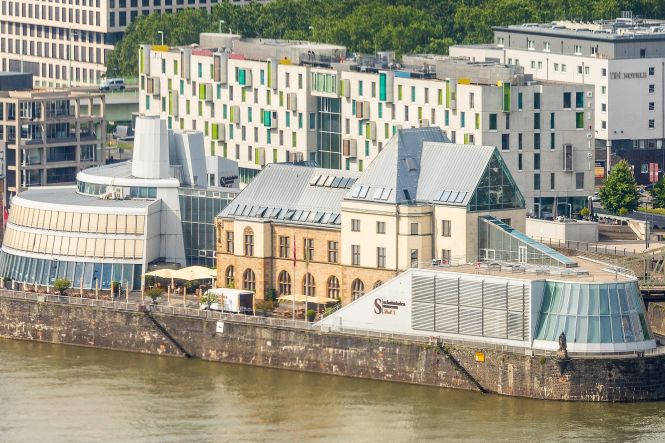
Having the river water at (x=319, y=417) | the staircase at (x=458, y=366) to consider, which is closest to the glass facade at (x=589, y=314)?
the river water at (x=319, y=417)

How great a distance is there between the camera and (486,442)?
609 ft

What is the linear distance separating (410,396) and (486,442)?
13.0 metres

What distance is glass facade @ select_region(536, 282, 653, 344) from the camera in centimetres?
19562

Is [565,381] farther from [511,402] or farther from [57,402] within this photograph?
[57,402]

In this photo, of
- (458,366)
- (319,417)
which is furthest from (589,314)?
(319,417)

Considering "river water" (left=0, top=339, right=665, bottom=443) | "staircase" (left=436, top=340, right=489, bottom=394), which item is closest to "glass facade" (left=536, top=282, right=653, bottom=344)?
"river water" (left=0, top=339, right=665, bottom=443)

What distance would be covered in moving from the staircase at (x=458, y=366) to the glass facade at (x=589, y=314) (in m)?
5.06

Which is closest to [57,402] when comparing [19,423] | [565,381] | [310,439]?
[19,423]

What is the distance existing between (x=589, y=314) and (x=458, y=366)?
9.33m

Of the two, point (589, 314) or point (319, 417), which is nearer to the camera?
point (319, 417)

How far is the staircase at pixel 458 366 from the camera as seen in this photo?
19788 centimetres

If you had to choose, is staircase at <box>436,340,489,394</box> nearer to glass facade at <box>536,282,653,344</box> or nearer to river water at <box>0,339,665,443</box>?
river water at <box>0,339,665,443</box>

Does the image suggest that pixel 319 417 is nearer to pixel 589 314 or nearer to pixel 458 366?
pixel 458 366

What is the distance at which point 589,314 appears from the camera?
195750 millimetres
